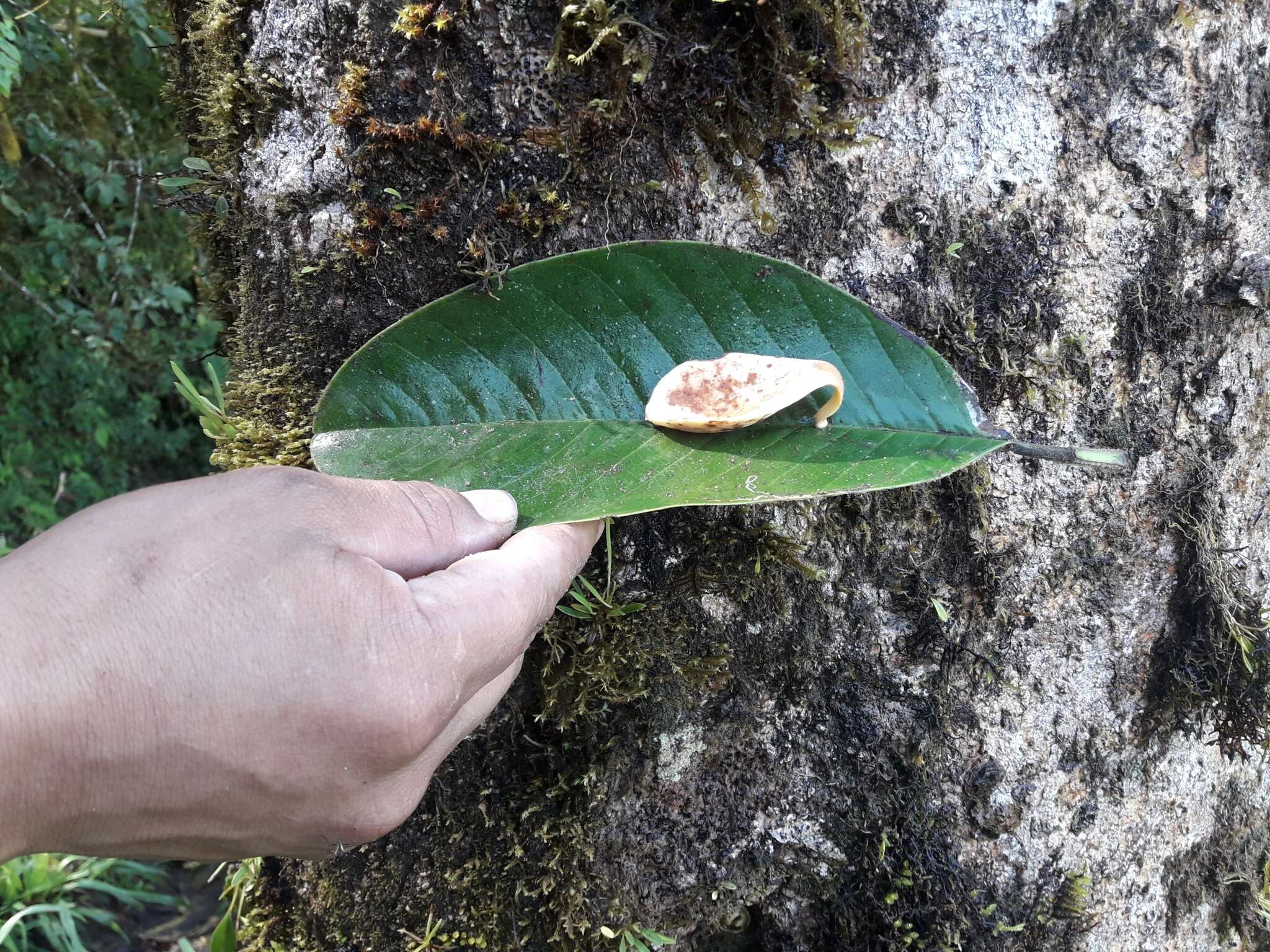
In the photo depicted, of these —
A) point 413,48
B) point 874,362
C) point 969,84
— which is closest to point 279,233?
point 413,48

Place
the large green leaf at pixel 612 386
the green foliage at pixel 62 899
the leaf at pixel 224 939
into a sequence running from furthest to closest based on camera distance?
the green foliage at pixel 62 899 < the leaf at pixel 224 939 < the large green leaf at pixel 612 386

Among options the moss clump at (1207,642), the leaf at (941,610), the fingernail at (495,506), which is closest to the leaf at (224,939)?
the fingernail at (495,506)

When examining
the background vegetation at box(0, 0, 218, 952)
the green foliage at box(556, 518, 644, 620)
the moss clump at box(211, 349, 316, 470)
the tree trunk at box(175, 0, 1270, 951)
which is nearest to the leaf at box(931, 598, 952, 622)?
the tree trunk at box(175, 0, 1270, 951)

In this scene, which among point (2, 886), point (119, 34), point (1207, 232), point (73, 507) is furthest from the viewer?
point (73, 507)

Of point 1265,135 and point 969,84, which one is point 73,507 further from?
point 1265,135

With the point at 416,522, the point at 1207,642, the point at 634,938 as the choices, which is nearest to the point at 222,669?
the point at 416,522

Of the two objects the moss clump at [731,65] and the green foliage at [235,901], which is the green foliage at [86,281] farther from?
the moss clump at [731,65]

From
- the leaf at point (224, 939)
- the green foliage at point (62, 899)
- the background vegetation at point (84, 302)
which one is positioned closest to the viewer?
the leaf at point (224, 939)
